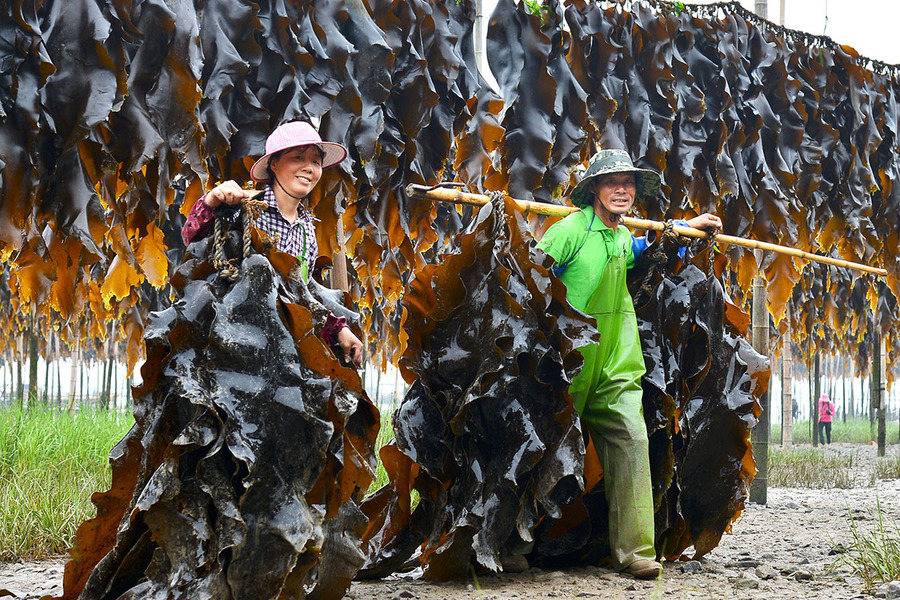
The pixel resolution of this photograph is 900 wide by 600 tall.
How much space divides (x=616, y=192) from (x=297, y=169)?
1605 millimetres

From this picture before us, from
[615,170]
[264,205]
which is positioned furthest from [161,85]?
[615,170]

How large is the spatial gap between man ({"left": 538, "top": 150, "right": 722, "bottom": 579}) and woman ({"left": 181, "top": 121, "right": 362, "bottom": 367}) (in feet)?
4.15

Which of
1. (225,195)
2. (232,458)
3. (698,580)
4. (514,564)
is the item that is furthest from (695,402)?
(225,195)

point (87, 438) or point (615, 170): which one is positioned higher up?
point (615, 170)

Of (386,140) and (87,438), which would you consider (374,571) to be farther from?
(87,438)

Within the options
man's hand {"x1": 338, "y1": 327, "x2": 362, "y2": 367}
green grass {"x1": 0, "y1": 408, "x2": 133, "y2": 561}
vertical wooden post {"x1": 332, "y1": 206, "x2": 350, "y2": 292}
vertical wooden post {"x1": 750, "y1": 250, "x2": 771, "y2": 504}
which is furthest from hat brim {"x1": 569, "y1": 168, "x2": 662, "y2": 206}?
green grass {"x1": 0, "y1": 408, "x2": 133, "y2": 561}

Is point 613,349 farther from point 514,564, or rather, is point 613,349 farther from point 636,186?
point 514,564

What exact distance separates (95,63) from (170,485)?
6.05 feet

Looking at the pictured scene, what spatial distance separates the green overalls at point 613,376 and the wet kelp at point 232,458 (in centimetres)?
133

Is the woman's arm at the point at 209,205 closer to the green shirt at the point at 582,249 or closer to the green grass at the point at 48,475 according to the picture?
the green shirt at the point at 582,249

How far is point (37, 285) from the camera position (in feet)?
13.1

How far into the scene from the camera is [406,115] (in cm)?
433

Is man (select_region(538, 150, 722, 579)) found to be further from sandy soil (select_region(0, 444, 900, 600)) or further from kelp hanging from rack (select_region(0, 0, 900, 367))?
kelp hanging from rack (select_region(0, 0, 900, 367))

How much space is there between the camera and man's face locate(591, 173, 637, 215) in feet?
13.3
